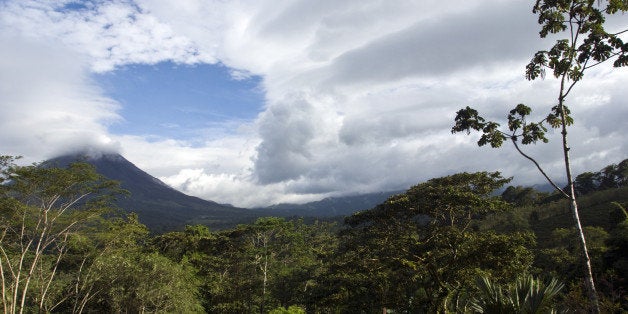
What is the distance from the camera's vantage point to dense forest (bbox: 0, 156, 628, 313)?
17.0 meters

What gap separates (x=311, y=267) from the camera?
30078 mm

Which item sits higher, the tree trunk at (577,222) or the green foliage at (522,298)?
the tree trunk at (577,222)

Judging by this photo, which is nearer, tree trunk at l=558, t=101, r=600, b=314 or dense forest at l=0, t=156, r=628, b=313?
tree trunk at l=558, t=101, r=600, b=314

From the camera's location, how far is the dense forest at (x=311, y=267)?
1702 cm

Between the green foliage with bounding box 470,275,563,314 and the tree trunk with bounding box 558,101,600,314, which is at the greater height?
the tree trunk with bounding box 558,101,600,314

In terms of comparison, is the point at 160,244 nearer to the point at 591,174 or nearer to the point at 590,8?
the point at 590,8

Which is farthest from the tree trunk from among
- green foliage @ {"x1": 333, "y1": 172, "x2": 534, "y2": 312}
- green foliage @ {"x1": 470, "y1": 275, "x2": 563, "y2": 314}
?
green foliage @ {"x1": 333, "y1": 172, "x2": 534, "y2": 312}

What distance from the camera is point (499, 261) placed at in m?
16.8

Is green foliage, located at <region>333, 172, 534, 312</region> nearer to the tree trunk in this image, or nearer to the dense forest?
the dense forest

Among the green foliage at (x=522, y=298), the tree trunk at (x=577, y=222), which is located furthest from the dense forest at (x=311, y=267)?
the tree trunk at (x=577, y=222)

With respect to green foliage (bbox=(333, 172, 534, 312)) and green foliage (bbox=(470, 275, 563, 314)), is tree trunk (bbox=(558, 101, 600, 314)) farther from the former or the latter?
green foliage (bbox=(333, 172, 534, 312))

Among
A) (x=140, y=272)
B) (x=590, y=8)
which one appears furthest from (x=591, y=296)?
(x=140, y=272)

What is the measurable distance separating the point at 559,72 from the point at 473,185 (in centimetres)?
1058

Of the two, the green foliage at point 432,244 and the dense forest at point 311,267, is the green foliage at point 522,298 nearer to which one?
the dense forest at point 311,267
